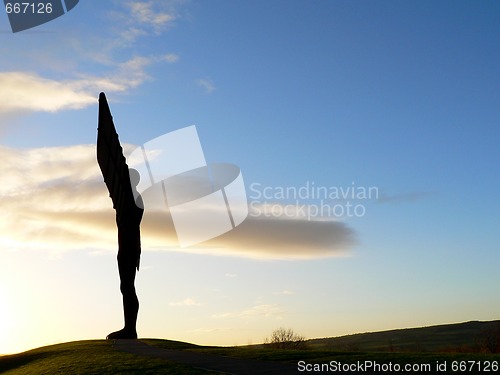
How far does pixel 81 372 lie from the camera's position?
16.3m

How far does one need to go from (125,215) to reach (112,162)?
248 centimetres

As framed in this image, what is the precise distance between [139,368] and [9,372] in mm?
8004

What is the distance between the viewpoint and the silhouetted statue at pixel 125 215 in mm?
25812

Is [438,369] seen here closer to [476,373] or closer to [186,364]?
[476,373]

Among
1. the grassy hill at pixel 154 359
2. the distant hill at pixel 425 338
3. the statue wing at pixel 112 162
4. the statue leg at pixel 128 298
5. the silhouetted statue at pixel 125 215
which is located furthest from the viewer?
the distant hill at pixel 425 338

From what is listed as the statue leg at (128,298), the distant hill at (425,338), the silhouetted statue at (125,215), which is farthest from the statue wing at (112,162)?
the distant hill at (425,338)

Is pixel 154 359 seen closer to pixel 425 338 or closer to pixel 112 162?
pixel 112 162

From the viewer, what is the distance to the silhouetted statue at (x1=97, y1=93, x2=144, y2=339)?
25812 mm

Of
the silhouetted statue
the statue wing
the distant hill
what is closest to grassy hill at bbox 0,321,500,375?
the silhouetted statue

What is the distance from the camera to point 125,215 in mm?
26516

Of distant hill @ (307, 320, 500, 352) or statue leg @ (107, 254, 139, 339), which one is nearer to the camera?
statue leg @ (107, 254, 139, 339)

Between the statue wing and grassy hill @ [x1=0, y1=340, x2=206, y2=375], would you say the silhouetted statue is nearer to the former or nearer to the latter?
the statue wing

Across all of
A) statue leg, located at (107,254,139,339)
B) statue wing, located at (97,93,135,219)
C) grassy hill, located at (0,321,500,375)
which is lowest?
grassy hill, located at (0,321,500,375)

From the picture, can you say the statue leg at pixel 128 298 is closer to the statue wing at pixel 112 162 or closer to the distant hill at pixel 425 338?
the statue wing at pixel 112 162
